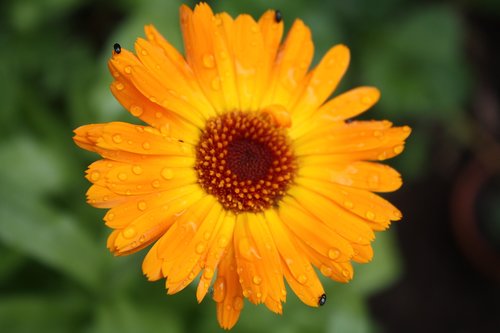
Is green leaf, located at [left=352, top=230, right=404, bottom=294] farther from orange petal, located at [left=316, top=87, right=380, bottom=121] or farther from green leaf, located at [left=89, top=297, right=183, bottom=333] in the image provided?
orange petal, located at [left=316, top=87, right=380, bottom=121]

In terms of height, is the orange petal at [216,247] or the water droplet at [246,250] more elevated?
the orange petal at [216,247]

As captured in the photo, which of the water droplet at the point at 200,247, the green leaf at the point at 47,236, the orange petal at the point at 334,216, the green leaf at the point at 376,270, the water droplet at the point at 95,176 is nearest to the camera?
the water droplet at the point at 95,176

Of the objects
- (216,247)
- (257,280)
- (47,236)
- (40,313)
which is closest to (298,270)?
(257,280)

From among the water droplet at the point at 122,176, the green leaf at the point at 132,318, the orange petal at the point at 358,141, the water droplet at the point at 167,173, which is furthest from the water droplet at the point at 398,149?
the green leaf at the point at 132,318

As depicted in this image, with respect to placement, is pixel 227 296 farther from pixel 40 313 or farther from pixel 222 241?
pixel 40 313

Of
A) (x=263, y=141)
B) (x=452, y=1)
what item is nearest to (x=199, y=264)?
(x=263, y=141)

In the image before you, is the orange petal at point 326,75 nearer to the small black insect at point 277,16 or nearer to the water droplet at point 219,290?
the small black insect at point 277,16

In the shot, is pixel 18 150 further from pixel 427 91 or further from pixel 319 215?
pixel 427 91
